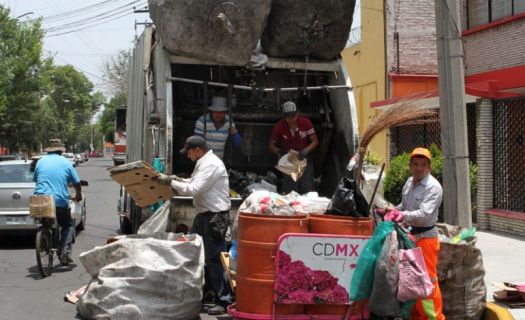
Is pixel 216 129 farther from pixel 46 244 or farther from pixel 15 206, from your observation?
pixel 15 206

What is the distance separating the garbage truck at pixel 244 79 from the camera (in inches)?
291

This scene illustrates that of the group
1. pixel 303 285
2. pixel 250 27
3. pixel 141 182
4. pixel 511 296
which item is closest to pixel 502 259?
pixel 511 296

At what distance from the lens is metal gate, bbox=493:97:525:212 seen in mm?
11633

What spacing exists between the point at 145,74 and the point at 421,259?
4.67m

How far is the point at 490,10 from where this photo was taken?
14.5 meters

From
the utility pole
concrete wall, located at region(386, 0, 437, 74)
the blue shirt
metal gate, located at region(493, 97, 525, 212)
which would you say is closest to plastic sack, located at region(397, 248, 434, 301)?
the utility pole

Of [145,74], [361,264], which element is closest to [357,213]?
[361,264]

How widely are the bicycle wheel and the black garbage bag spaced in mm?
4204

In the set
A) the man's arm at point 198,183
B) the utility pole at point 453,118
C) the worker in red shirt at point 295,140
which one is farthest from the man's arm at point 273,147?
the utility pole at point 453,118

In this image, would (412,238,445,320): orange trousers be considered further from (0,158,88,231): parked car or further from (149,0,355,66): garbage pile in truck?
(0,158,88,231): parked car

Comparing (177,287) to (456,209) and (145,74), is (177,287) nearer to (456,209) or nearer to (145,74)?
(456,209)

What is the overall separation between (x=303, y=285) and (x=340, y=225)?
1.79 ft

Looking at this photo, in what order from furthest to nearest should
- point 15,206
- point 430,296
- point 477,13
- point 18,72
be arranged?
point 18,72, point 477,13, point 15,206, point 430,296

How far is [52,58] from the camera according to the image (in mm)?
36938
